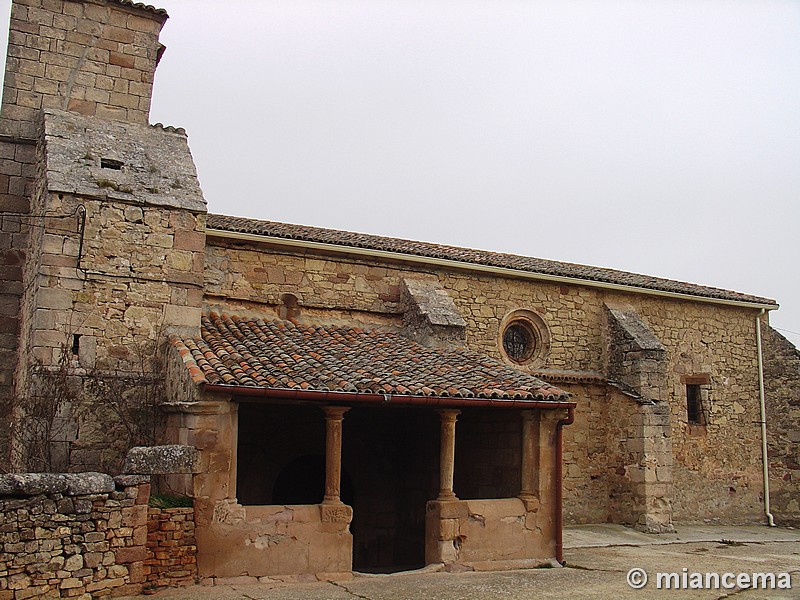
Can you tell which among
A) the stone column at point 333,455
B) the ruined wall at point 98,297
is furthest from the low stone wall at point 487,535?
the ruined wall at point 98,297

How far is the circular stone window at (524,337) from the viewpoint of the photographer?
15016mm

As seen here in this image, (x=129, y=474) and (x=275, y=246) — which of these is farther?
(x=275, y=246)

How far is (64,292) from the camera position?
10062 mm

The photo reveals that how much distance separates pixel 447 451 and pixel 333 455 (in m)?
1.69

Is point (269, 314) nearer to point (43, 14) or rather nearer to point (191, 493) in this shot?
point (191, 493)

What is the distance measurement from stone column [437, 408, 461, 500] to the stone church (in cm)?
3

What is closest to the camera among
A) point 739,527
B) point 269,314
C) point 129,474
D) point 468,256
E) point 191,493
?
point 129,474

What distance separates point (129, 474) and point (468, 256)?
26.4 ft

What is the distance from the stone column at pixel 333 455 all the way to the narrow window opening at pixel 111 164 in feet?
15.1

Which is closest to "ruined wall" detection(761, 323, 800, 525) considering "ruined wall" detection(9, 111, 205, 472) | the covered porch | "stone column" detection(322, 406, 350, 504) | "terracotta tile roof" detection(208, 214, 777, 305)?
"terracotta tile roof" detection(208, 214, 777, 305)

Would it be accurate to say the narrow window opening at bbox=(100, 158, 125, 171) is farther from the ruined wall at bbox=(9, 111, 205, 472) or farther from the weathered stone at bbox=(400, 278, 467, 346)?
the weathered stone at bbox=(400, 278, 467, 346)

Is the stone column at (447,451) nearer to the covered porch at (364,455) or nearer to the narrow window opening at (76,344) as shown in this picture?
the covered porch at (364,455)

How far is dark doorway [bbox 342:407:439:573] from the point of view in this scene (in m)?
13.2

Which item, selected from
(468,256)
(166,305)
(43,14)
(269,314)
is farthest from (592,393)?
(43,14)
